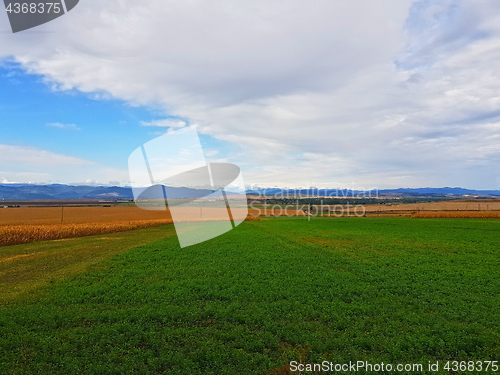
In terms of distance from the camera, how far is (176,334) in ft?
29.7

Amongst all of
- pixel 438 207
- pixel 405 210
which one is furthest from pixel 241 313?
pixel 438 207

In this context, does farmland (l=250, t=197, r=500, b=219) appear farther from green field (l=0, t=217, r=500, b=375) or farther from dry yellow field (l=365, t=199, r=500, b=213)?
green field (l=0, t=217, r=500, b=375)

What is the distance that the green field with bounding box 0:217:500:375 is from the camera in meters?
7.71

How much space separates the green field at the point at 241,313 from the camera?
7.71m

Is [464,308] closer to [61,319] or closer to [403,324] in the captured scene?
[403,324]

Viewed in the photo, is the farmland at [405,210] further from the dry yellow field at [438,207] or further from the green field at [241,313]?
the green field at [241,313]

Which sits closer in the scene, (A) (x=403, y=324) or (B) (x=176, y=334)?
(B) (x=176, y=334)

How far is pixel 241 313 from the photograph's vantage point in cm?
1070

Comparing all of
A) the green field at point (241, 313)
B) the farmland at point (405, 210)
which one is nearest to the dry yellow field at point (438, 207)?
the farmland at point (405, 210)

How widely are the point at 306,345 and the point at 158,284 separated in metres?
8.79

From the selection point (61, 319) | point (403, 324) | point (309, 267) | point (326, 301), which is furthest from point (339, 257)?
point (61, 319)

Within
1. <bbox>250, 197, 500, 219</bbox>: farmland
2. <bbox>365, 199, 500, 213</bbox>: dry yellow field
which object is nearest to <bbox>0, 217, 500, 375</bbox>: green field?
<bbox>250, 197, 500, 219</bbox>: farmland

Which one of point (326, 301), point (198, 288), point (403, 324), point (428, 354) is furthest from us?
point (198, 288)

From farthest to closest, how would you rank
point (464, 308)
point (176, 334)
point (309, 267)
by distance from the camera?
point (309, 267) → point (464, 308) → point (176, 334)
